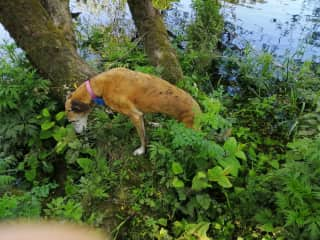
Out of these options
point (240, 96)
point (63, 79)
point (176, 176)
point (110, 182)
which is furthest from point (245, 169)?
point (63, 79)

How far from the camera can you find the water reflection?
6766mm

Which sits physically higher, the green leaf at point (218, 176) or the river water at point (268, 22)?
the river water at point (268, 22)

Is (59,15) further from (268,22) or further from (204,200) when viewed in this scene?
(268,22)

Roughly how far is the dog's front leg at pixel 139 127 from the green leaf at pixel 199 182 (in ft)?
2.12

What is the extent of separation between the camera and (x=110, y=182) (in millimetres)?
3170

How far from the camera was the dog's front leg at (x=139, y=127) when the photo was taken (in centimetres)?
329

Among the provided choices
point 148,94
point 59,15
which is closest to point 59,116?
point 148,94

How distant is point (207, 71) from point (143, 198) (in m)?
3.06

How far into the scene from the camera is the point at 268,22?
7801 mm

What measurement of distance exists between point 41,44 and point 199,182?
7.59 ft

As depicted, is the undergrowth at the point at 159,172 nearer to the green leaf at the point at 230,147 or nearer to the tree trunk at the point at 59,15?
the green leaf at the point at 230,147

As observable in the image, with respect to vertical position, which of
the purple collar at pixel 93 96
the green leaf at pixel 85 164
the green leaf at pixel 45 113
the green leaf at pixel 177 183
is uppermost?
the purple collar at pixel 93 96

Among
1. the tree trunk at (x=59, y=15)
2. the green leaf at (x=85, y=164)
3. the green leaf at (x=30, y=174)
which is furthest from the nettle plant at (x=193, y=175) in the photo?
the tree trunk at (x=59, y=15)

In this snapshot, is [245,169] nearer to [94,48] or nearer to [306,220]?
[306,220]
